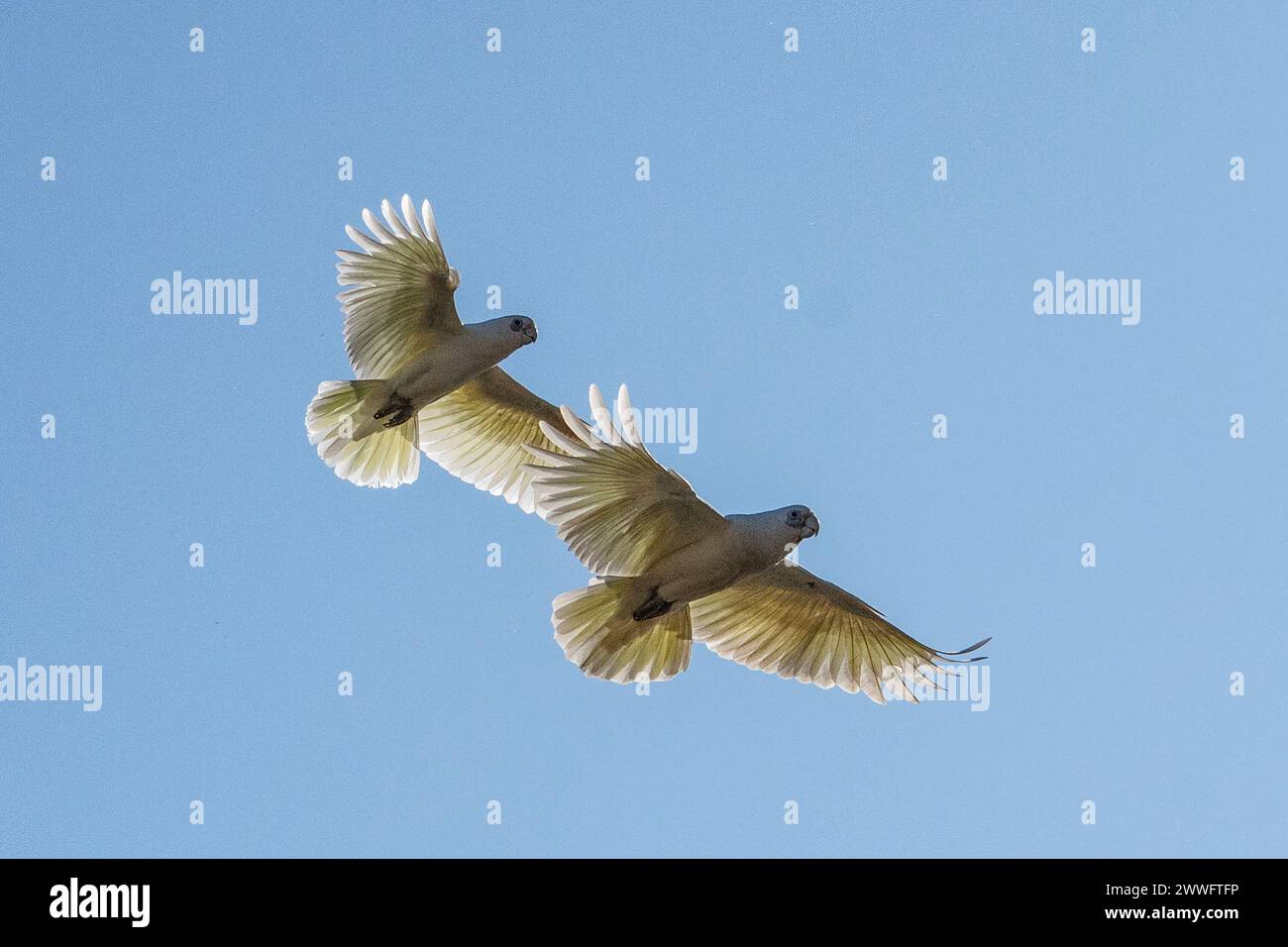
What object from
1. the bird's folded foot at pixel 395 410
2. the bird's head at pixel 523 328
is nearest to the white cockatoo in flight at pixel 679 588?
the bird's head at pixel 523 328

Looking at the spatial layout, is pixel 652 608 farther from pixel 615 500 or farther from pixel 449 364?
pixel 449 364

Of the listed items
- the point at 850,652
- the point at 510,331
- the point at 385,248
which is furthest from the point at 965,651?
the point at 385,248

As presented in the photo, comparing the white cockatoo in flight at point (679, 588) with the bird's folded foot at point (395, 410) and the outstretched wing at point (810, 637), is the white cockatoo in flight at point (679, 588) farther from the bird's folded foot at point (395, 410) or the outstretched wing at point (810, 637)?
the bird's folded foot at point (395, 410)

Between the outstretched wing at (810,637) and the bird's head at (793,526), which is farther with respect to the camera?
the outstretched wing at (810,637)

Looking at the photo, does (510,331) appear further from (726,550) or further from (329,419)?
(726,550)

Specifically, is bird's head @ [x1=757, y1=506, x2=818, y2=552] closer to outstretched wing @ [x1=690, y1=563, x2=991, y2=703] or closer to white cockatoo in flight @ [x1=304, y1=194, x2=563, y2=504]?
outstretched wing @ [x1=690, y1=563, x2=991, y2=703]

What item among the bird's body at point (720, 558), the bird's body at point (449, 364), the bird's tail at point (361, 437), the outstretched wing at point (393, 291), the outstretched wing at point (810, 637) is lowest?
the outstretched wing at point (810, 637)
